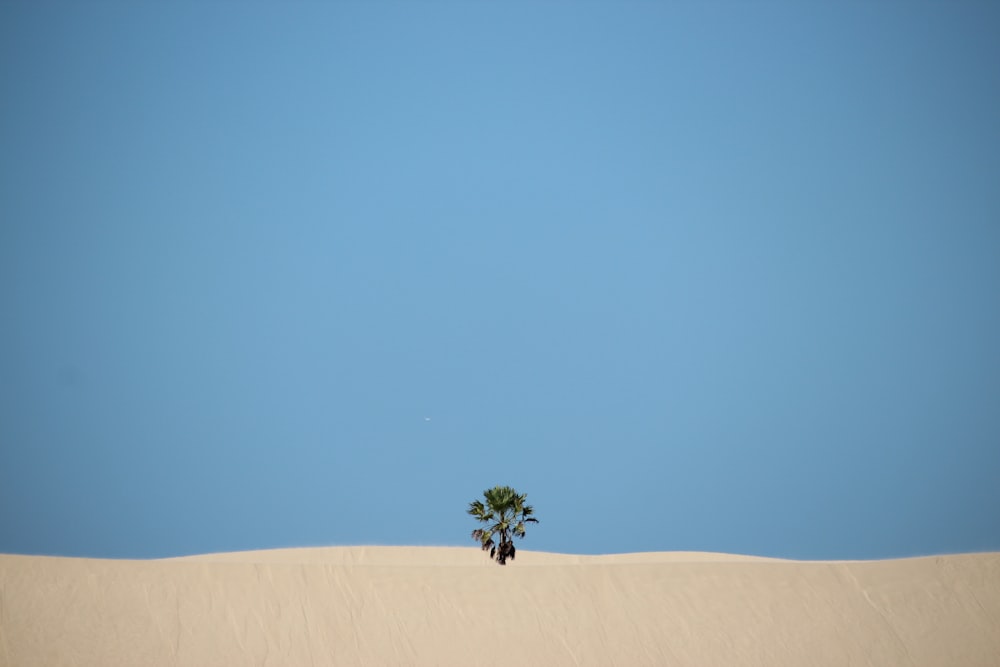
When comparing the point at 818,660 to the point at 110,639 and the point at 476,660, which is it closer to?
the point at 476,660

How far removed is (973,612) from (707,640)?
13.9 meters

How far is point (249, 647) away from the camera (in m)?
52.7

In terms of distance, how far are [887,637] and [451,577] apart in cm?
2113

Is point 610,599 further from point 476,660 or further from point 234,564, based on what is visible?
point 234,564

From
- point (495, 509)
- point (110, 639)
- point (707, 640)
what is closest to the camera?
point (110, 639)

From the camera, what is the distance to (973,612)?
57969mm

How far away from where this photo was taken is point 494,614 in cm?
5597

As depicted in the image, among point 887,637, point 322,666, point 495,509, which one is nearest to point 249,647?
point 322,666

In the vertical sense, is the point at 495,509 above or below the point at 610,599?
above

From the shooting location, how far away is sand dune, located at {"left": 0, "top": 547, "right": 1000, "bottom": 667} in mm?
52562

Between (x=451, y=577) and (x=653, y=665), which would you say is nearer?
(x=653, y=665)

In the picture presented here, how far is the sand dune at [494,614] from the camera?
52562mm

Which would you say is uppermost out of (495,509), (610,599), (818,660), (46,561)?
(495,509)

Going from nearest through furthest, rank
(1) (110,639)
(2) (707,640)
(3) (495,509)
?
(1) (110,639) → (2) (707,640) → (3) (495,509)
